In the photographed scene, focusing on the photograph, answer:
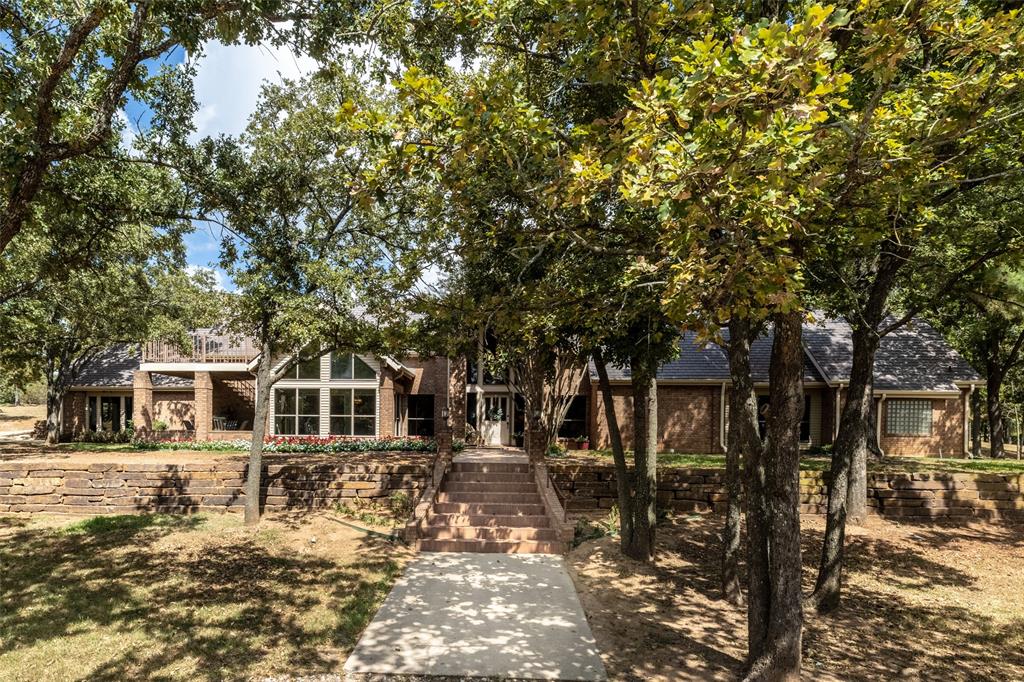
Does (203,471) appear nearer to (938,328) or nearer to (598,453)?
(598,453)

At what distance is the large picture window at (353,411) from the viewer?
22188 millimetres

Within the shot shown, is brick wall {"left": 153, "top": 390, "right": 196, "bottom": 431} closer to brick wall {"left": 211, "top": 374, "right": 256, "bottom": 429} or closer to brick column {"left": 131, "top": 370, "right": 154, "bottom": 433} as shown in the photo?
brick column {"left": 131, "top": 370, "right": 154, "bottom": 433}

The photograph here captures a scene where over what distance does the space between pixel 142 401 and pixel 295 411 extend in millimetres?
8404

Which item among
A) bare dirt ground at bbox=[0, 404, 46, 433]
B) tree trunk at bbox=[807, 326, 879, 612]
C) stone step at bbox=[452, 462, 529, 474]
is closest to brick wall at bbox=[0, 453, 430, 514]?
stone step at bbox=[452, 462, 529, 474]

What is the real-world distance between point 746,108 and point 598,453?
1668 cm

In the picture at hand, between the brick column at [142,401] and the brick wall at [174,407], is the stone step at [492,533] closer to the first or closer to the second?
the brick wall at [174,407]

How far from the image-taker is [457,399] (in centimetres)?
2098

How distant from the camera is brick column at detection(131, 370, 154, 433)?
981 inches

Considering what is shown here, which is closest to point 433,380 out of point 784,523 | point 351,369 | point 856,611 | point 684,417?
point 351,369

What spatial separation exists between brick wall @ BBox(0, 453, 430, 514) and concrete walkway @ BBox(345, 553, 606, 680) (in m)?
4.05

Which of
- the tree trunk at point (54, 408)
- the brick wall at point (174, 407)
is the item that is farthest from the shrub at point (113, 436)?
the tree trunk at point (54, 408)

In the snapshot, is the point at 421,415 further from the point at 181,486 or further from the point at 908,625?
the point at 908,625

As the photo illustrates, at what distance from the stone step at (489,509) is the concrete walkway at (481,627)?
1.96 metres

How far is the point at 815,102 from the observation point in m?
3.33
